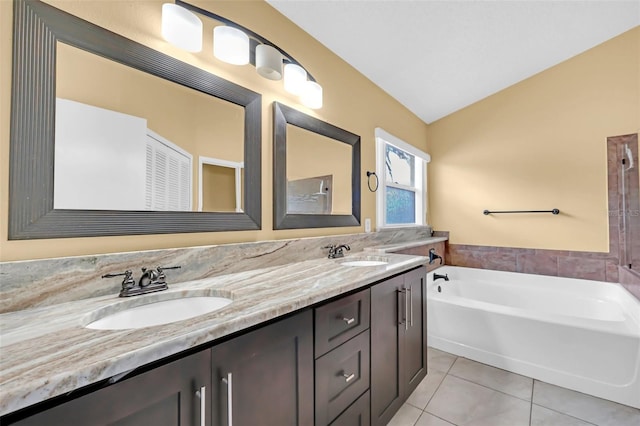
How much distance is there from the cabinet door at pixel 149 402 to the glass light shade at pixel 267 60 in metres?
1.29

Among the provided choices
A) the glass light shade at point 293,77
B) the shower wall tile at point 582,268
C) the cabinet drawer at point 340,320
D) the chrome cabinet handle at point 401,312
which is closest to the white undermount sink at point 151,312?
the cabinet drawer at point 340,320

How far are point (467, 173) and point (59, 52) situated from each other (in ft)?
11.1

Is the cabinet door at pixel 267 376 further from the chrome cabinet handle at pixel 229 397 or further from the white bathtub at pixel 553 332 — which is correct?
the white bathtub at pixel 553 332

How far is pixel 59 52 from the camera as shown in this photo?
890 mm

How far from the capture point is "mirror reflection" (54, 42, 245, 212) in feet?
2.97

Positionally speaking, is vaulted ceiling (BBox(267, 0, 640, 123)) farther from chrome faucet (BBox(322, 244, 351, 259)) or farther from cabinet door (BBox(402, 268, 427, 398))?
cabinet door (BBox(402, 268, 427, 398))

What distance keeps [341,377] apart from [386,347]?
1.21 ft

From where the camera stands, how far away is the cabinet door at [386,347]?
129cm

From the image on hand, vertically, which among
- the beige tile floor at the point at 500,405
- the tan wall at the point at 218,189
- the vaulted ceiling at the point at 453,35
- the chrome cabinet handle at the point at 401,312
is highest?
the vaulted ceiling at the point at 453,35

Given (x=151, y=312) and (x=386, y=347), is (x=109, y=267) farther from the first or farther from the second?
(x=386, y=347)

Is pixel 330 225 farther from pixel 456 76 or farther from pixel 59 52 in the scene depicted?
pixel 456 76

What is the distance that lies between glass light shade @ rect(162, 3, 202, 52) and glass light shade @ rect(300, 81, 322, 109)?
0.66 m

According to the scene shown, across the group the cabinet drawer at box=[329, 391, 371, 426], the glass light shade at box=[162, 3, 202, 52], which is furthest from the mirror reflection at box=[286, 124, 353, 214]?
the cabinet drawer at box=[329, 391, 371, 426]

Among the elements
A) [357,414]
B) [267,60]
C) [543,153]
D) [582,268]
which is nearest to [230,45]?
Result: [267,60]
